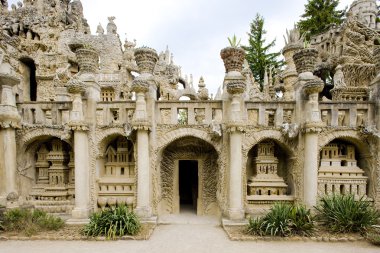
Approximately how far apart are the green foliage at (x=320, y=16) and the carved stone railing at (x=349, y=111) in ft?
57.7

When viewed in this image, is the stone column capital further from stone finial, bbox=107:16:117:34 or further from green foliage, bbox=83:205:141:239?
stone finial, bbox=107:16:117:34

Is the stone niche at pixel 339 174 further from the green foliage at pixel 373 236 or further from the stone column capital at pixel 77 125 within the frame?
the stone column capital at pixel 77 125

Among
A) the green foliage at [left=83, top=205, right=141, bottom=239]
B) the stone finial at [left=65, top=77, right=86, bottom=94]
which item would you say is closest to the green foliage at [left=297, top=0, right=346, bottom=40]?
the stone finial at [left=65, top=77, right=86, bottom=94]

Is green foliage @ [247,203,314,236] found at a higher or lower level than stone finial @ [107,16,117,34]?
lower

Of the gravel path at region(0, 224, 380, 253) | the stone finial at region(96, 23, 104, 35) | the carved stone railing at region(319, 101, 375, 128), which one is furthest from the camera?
the stone finial at region(96, 23, 104, 35)

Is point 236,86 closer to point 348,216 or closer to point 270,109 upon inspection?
point 270,109

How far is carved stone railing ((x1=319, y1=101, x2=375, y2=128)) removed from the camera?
9391 millimetres

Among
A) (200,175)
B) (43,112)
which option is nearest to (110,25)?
(43,112)

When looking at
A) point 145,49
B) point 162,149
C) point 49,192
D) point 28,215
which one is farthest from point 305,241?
point 49,192

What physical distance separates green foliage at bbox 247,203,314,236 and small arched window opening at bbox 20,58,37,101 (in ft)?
61.2

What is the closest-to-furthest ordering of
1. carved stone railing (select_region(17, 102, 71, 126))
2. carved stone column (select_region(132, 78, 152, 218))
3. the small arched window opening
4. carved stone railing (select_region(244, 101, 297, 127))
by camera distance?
carved stone column (select_region(132, 78, 152, 218)) < carved stone railing (select_region(244, 101, 297, 127)) < carved stone railing (select_region(17, 102, 71, 126)) < the small arched window opening

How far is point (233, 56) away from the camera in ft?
30.2

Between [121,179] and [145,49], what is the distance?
19.5 feet

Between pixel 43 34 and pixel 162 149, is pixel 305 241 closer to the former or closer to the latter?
pixel 162 149
